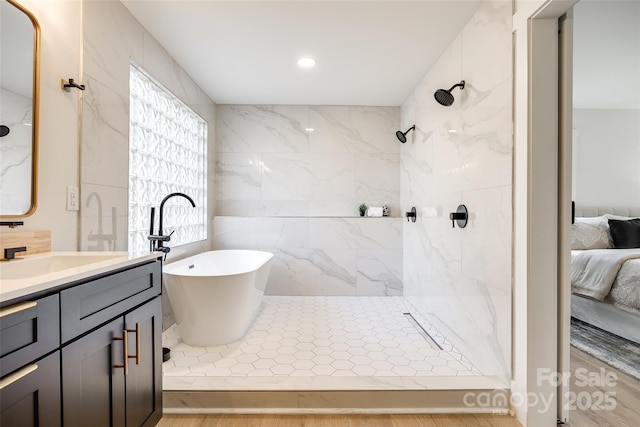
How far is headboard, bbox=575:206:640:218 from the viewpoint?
13.3 ft

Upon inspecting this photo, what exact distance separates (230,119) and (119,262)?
3.21 metres

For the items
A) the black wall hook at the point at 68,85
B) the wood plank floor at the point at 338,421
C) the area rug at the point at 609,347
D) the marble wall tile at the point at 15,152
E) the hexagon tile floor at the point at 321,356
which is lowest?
the wood plank floor at the point at 338,421

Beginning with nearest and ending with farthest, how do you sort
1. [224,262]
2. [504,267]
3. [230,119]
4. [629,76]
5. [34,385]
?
[34,385] < [504,267] < [629,76] < [224,262] < [230,119]

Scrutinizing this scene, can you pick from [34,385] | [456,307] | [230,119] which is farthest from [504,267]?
[230,119]

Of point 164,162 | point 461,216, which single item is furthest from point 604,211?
point 164,162

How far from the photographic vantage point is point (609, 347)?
249 centimetres

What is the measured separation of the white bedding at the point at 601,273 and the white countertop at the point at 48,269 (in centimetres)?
336

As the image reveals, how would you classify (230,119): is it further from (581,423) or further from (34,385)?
(581,423)

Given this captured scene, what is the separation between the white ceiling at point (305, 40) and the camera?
2102mm

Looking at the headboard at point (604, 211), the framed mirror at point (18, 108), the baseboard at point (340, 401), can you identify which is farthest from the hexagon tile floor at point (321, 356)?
the headboard at point (604, 211)

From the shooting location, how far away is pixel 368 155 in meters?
4.11

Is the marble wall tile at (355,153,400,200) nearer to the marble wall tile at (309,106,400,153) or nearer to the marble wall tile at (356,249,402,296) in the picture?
the marble wall tile at (309,106,400,153)

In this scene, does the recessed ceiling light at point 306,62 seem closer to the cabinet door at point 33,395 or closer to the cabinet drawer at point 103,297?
the cabinet drawer at point 103,297

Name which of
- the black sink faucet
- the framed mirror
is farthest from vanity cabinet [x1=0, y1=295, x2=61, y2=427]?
the framed mirror
